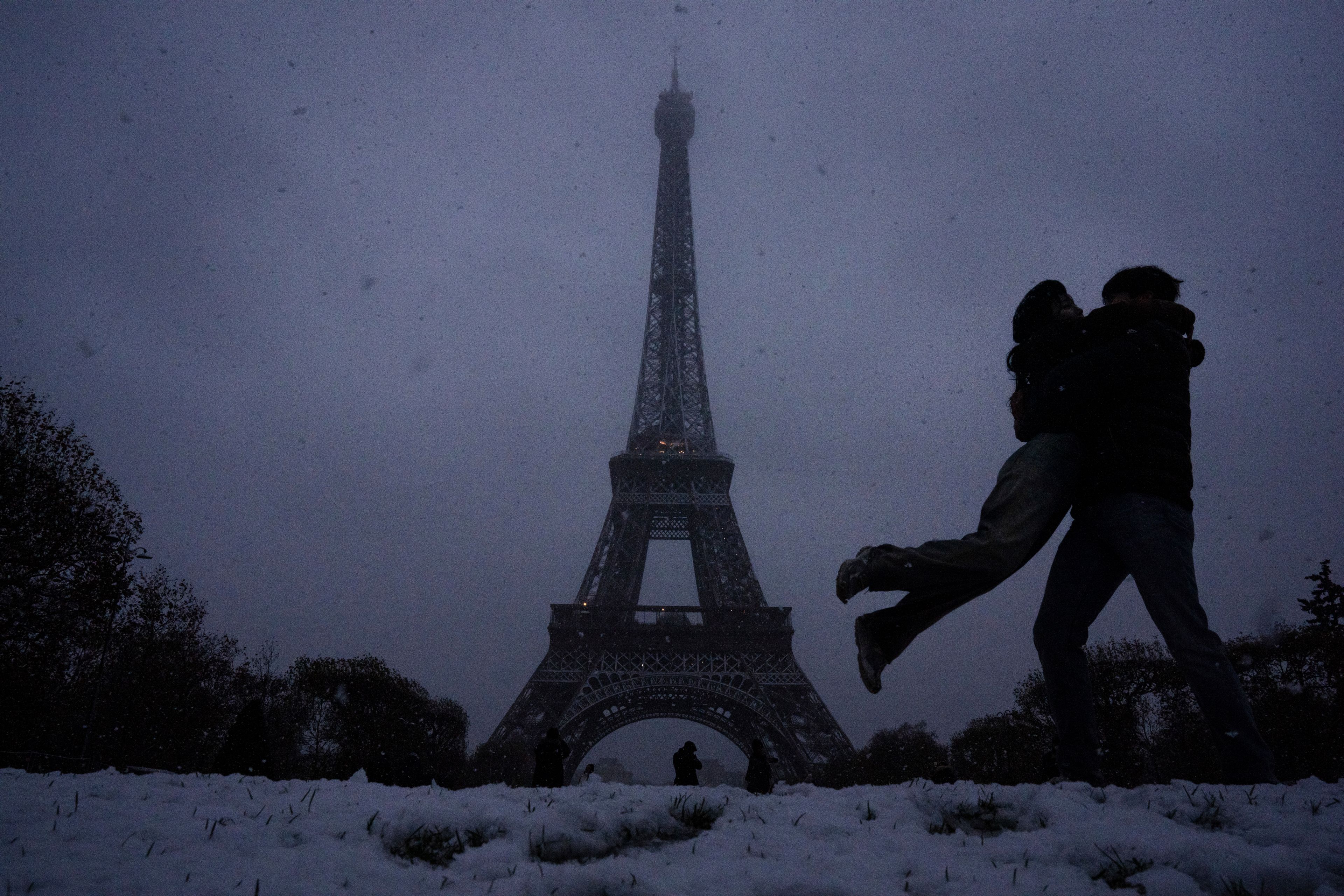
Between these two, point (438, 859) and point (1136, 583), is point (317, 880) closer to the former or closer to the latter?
point (438, 859)

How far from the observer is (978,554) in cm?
326

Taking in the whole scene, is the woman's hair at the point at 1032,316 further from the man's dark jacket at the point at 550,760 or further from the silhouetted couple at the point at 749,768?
the man's dark jacket at the point at 550,760

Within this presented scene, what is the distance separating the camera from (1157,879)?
2141 mm

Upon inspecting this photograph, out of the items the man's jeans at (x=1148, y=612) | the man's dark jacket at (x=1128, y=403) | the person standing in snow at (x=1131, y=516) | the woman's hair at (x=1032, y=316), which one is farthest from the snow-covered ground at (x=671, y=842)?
the woman's hair at (x=1032, y=316)

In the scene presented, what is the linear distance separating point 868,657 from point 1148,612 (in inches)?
56.3

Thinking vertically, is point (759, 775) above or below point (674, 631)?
below

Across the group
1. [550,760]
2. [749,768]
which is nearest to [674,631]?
[749,768]

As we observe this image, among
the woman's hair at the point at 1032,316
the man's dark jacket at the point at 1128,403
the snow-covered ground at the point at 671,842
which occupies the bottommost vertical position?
the snow-covered ground at the point at 671,842

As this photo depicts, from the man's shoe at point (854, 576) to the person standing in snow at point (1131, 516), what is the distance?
1206mm

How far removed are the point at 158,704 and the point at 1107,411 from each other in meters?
34.0

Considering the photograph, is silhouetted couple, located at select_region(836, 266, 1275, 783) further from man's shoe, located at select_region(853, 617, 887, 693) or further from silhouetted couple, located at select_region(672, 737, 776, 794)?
silhouetted couple, located at select_region(672, 737, 776, 794)

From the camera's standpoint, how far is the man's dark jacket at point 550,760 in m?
9.41

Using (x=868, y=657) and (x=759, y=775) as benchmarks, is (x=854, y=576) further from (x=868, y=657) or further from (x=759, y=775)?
(x=759, y=775)

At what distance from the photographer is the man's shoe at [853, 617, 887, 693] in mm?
3262
